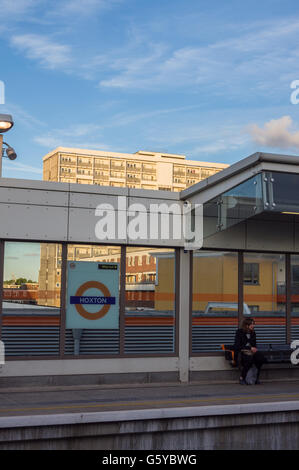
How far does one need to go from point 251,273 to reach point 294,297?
3.83ft

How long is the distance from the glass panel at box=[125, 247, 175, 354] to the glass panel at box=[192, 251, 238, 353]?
1.69ft

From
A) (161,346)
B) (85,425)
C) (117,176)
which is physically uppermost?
(117,176)

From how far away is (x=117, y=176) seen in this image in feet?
512

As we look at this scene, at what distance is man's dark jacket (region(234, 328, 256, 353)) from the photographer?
42.9 ft

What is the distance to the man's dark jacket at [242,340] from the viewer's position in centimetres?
1307

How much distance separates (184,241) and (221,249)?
913 mm

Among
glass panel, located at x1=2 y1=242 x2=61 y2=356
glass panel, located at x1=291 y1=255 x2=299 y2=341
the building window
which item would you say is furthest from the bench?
glass panel, located at x1=2 y1=242 x2=61 y2=356

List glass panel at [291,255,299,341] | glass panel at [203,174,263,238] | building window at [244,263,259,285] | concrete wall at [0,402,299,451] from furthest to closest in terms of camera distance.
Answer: glass panel at [291,255,299,341] < building window at [244,263,259,285] < glass panel at [203,174,263,238] < concrete wall at [0,402,299,451]

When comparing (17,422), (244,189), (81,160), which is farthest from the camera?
(81,160)

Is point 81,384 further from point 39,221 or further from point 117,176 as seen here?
point 117,176

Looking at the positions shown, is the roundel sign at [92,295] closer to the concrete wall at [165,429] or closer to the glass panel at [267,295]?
the glass panel at [267,295]

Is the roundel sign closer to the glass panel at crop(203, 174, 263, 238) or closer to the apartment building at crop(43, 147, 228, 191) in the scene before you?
the glass panel at crop(203, 174, 263, 238)

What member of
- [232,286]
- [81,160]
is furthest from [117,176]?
[232,286]
